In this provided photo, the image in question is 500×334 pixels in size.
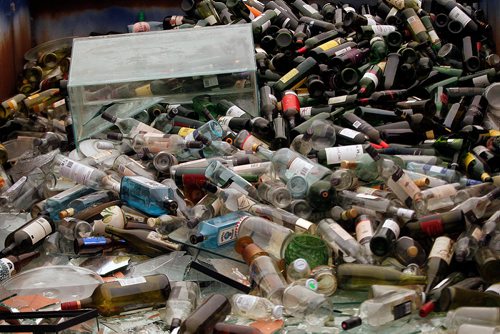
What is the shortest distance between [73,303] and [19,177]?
1513mm

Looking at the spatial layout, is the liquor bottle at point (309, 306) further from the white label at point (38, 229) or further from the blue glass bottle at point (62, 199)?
the blue glass bottle at point (62, 199)

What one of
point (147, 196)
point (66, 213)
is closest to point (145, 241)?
point (147, 196)

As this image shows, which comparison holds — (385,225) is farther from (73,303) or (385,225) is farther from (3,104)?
(3,104)

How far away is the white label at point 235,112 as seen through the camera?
13.9ft

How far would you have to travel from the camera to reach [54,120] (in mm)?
4691

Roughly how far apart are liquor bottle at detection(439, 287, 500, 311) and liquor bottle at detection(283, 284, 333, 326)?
37 centimetres

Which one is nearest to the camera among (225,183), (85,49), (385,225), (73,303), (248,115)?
(73,303)

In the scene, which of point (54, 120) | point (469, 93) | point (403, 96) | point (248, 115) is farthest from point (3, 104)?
point (469, 93)

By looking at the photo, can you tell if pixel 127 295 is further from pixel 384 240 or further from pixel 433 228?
pixel 433 228

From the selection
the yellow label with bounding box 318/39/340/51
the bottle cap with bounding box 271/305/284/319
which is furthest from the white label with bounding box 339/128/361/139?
the bottle cap with bounding box 271/305/284/319

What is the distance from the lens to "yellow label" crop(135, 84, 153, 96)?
4.40 m

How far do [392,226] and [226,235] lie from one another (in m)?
A: 0.62

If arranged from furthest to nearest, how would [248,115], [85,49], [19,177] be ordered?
[85,49] → [248,115] → [19,177]

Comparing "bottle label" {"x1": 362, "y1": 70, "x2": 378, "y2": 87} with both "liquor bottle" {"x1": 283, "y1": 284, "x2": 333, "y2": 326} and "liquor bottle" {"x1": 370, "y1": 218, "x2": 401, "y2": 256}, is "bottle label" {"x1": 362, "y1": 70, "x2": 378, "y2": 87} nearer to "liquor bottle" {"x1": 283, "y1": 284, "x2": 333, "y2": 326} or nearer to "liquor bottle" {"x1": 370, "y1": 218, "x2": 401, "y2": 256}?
"liquor bottle" {"x1": 370, "y1": 218, "x2": 401, "y2": 256}
